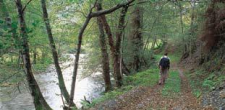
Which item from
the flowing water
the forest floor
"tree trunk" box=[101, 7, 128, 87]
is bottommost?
the flowing water

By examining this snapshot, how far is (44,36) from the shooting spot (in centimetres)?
1082

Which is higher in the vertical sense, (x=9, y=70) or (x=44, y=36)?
(x=44, y=36)

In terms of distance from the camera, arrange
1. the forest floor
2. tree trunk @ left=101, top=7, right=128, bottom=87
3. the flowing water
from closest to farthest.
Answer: the forest floor
tree trunk @ left=101, top=7, right=128, bottom=87
the flowing water

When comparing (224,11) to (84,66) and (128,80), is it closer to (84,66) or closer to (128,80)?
(128,80)

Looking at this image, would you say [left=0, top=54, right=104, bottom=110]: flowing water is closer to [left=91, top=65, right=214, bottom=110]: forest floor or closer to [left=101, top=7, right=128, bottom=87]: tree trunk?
[left=101, top=7, right=128, bottom=87]: tree trunk

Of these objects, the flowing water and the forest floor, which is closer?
the forest floor

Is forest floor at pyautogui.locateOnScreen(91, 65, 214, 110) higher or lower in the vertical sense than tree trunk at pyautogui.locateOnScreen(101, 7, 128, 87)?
lower

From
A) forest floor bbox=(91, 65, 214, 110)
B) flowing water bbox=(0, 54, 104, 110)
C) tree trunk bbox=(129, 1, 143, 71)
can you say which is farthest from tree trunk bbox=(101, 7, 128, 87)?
tree trunk bbox=(129, 1, 143, 71)

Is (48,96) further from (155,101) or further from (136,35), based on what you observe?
(155,101)

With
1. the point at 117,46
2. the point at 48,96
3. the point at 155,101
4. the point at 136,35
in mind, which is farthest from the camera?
the point at 136,35

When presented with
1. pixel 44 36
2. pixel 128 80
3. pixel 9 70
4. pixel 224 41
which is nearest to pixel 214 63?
pixel 224 41

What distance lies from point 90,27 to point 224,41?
28.2ft

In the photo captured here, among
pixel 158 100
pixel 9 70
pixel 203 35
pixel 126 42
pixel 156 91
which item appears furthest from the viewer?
pixel 126 42

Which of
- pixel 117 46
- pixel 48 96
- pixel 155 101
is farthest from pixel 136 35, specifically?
pixel 155 101
